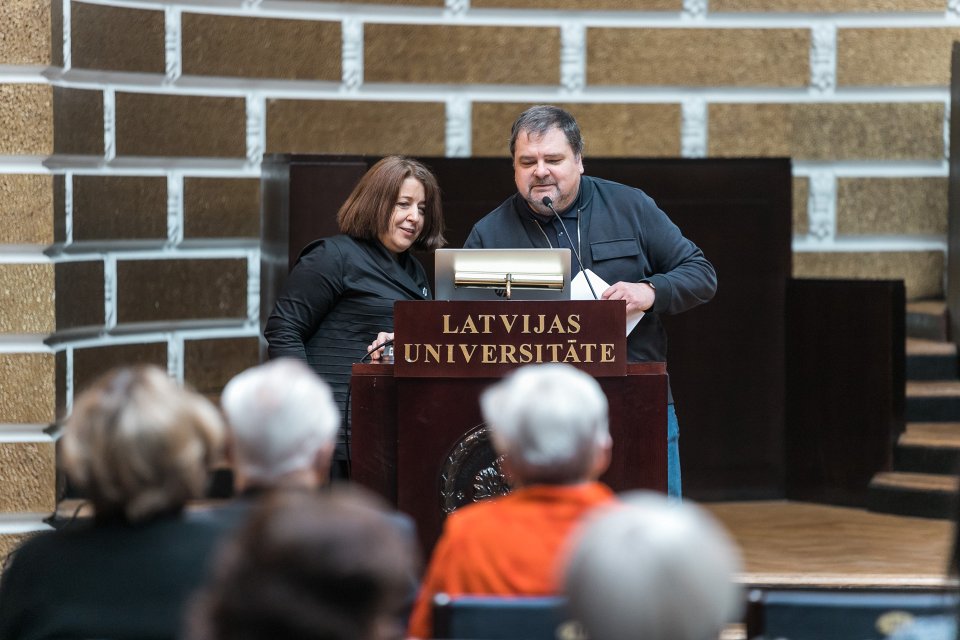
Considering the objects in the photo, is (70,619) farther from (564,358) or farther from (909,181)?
(909,181)

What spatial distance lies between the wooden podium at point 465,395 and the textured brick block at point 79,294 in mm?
2024

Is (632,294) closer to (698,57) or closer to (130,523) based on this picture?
(130,523)

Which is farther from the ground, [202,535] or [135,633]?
[202,535]

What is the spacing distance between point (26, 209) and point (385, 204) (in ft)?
5.43

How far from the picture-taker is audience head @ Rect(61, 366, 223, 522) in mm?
2205

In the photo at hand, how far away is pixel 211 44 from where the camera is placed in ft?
20.8

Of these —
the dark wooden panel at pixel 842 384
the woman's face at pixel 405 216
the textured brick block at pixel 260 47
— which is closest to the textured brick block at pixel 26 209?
the textured brick block at pixel 260 47

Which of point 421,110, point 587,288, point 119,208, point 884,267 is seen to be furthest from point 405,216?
point 884,267

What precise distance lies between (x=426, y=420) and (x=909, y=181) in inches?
161

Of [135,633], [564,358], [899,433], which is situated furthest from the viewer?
[899,433]

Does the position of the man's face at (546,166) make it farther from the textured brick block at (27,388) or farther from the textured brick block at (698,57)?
the textured brick block at (698,57)

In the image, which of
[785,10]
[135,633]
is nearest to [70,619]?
[135,633]

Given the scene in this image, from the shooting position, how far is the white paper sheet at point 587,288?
4.02 metres

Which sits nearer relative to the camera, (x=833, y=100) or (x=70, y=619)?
(x=70, y=619)
